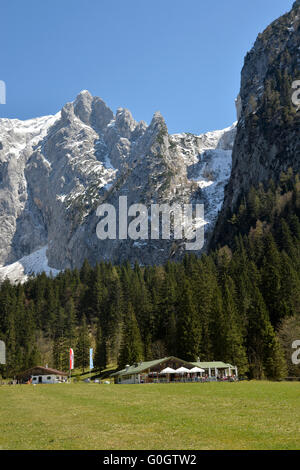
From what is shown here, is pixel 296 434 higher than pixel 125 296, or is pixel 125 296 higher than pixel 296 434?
pixel 125 296

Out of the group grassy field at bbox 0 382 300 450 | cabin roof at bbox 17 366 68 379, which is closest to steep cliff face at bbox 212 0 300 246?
cabin roof at bbox 17 366 68 379

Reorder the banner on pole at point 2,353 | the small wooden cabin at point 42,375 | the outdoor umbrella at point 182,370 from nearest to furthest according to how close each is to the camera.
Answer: the outdoor umbrella at point 182,370
the small wooden cabin at point 42,375
the banner on pole at point 2,353

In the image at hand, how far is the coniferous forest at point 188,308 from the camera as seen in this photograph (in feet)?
262

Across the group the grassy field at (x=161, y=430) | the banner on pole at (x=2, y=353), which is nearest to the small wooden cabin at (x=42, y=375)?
the banner on pole at (x=2, y=353)

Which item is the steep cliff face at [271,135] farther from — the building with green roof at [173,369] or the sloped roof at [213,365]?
the building with green roof at [173,369]

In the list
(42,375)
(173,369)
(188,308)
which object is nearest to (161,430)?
(173,369)

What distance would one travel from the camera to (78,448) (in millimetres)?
14250

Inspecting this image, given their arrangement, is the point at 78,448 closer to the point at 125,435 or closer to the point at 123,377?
the point at 125,435

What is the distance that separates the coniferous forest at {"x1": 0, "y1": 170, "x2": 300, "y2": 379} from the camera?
7981 centimetres

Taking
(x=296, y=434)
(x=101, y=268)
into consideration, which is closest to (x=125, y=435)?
(x=296, y=434)

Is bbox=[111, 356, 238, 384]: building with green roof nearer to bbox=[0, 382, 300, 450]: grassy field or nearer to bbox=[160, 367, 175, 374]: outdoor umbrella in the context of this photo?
bbox=[160, 367, 175, 374]: outdoor umbrella

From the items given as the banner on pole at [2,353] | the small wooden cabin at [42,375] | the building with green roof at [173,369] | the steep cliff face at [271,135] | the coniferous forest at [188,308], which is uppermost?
the steep cliff face at [271,135]

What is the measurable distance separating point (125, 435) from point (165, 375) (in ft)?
201

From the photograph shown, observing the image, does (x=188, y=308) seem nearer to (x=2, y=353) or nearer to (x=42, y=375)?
(x=42, y=375)
